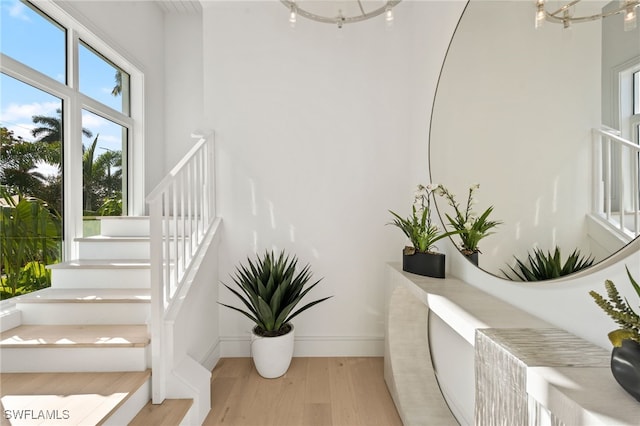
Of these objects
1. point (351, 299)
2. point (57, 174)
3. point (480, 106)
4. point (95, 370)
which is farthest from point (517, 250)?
point (57, 174)

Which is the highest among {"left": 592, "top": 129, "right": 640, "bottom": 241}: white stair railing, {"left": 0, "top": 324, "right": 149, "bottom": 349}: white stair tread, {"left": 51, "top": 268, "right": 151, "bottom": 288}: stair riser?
{"left": 592, "top": 129, "right": 640, "bottom": 241}: white stair railing

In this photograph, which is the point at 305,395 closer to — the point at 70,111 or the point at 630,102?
the point at 630,102

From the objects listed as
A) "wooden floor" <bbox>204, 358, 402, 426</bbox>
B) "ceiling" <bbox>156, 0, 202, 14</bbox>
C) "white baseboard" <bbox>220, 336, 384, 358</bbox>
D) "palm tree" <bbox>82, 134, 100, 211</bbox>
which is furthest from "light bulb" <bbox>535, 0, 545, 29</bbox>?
"ceiling" <bbox>156, 0, 202, 14</bbox>

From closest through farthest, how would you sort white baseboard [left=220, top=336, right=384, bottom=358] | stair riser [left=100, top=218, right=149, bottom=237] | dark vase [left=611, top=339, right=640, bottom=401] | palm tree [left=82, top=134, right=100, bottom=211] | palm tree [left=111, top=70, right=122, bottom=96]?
dark vase [left=611, top=339, right=640, bottom=401]
white baseboard [left=220, top=336, right=384, bottom=358]
palm tree [left=82, top=134, right=100, bottom=211]
stair riser [left=100, top=218, right=149, bottom=237]
palm tree [left=111, top=70, right=122, bottom=96]

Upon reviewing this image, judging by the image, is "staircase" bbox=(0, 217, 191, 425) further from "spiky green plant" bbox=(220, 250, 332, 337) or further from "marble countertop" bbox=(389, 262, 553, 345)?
"marble countertop" bbox=(389, 262, 553, 345)

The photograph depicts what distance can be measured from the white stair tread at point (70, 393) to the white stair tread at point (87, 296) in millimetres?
430

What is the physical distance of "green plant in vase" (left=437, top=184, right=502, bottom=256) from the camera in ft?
3.96

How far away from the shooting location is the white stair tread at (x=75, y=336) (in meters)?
1.59

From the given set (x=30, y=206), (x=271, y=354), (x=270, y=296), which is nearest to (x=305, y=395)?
(x=271, y=354)

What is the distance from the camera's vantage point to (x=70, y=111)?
240 cm

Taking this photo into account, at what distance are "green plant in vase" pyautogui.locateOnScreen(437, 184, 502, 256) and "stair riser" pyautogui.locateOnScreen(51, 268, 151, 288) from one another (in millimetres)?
2123

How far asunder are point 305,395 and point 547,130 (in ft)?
6.27

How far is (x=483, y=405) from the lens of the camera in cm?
86

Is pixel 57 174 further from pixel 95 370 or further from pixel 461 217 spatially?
pixel 461 217
